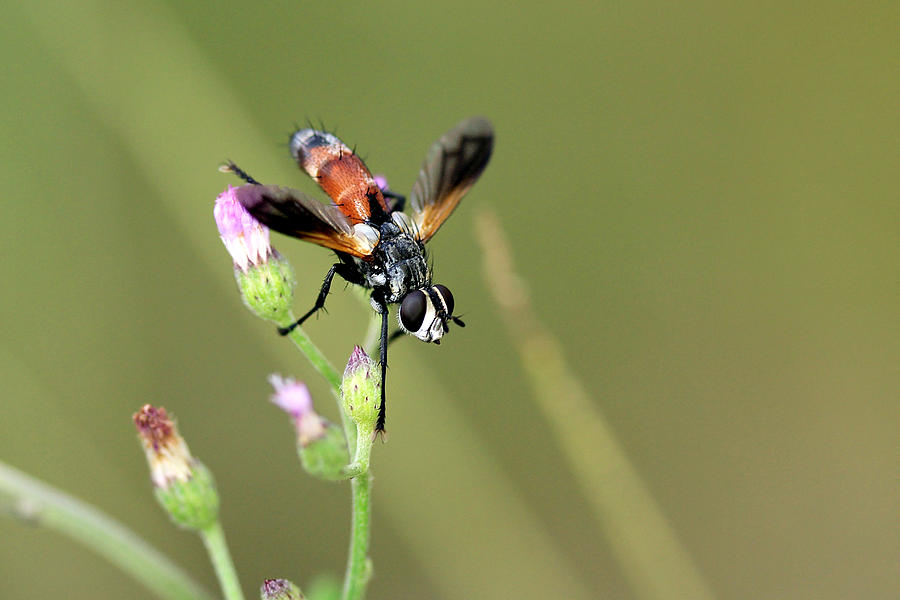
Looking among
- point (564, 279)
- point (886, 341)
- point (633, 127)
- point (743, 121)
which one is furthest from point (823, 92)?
point (564, 279)

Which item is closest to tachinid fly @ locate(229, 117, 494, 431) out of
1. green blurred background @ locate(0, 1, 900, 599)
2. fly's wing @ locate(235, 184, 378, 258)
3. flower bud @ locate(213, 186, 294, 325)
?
fly's wing @ locate(235, 184, 378, 258)

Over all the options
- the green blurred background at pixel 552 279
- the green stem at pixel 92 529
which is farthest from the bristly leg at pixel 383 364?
the green blurred background at pixel 552 279

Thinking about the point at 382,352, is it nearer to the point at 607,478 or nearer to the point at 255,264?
the point at 255,264

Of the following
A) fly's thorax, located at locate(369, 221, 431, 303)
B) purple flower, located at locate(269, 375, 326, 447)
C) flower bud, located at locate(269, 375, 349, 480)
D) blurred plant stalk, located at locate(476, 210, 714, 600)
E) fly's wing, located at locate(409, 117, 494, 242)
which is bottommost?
blurred plant stalk, located at locate(476, 210, 714, 600)

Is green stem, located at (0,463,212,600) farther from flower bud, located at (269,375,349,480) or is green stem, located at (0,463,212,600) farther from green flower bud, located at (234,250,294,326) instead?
green flower bud, located at (234,250,294,326)

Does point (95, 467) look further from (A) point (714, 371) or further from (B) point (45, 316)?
(A) point (714, 371)

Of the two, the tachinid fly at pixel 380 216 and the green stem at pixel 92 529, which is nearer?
the tachinid fly at pixel 380 216

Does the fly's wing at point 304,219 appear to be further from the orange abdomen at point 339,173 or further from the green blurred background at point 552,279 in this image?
the green blurred background at point 552,279
